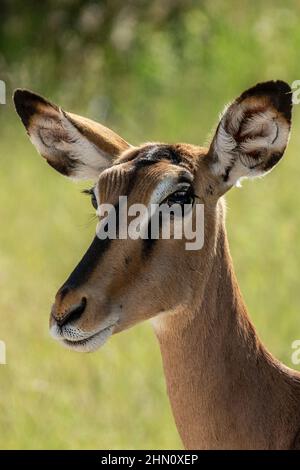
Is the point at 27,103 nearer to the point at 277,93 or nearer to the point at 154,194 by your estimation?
the point at 154,194

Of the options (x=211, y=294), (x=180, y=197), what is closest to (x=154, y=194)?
(x=180, y=197)

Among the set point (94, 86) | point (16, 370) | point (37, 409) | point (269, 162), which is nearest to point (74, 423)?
point (37, 409)

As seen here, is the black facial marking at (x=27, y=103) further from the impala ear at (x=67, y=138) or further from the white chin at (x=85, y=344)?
the white chin at (x=85, y=344)

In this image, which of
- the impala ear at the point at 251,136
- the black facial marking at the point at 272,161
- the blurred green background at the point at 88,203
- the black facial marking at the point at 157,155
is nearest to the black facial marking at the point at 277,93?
the impala ear at the point at 251,136

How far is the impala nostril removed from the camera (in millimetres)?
5020

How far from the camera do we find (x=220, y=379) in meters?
5.52

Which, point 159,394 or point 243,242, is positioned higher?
point 243,242

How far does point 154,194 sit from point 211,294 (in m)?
0.49

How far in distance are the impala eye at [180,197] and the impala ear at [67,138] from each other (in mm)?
520

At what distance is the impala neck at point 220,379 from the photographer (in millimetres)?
5477

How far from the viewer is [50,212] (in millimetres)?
11953

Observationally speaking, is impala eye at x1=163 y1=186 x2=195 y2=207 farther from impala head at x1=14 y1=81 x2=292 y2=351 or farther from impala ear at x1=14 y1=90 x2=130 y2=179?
impala ear at x1=14 y1=90 x2=130 y2=179
